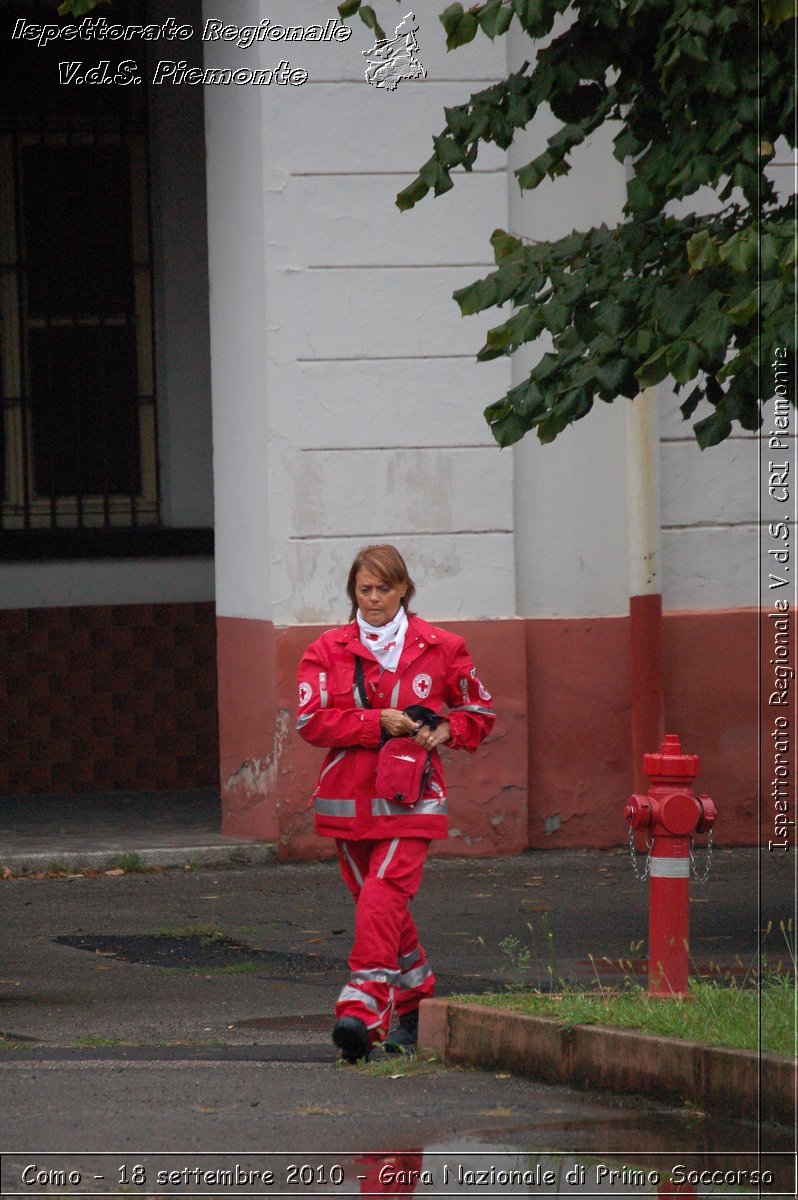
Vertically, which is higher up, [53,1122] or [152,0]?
[152,0]

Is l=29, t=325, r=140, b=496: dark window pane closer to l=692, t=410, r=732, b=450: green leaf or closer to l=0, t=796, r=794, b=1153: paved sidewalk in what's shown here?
l=0, t=796, r=794, b=1153: paved sidewalk

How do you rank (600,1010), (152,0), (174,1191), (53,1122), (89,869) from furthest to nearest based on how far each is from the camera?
(152,0) → (89,869) → (600,1010) → (53,1122) → (174,1191)

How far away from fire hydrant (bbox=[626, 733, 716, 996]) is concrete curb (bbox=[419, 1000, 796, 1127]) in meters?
0.48

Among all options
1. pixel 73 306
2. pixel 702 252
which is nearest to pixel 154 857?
pixel 73 306

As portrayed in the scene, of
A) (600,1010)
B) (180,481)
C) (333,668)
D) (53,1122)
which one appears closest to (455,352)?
(180,481)

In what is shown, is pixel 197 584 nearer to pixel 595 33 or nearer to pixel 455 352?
pixel 455 352

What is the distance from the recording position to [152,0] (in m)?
12.5

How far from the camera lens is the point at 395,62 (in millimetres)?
10234

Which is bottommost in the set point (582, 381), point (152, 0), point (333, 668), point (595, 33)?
point (333, 668)

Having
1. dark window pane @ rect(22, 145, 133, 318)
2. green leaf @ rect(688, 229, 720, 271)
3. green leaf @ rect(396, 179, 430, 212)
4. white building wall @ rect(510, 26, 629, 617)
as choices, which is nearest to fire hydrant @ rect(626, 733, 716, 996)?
green leaf @ rect(688, 229, 720, 271)

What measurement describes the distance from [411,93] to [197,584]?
12.4ft

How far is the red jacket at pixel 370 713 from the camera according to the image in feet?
21.1

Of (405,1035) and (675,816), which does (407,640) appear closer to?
(675,816)

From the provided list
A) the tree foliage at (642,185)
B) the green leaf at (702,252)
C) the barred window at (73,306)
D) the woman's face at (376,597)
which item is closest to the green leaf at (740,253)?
the green leaf at (702,252)
